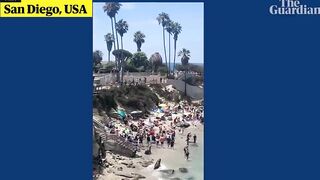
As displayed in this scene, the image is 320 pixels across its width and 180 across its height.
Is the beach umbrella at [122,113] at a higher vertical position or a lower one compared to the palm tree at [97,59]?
lower

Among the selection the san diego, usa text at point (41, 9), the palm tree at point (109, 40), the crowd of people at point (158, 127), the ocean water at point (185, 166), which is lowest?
the ocean water at point (185, 166)

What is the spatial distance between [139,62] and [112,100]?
18064mm

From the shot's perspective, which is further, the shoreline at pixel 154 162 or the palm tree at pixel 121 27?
the palm tree at pixel 121 27

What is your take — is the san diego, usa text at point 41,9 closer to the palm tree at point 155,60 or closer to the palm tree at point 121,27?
the palm tree at point 121,27

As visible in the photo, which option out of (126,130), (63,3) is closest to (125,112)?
(126,130)

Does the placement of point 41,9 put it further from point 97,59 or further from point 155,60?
point 155,60

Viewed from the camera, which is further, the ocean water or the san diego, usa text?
the ocean water

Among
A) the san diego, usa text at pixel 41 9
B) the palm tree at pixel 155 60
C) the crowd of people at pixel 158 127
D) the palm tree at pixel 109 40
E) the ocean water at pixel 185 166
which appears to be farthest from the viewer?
the palm tree at pixel 155 60

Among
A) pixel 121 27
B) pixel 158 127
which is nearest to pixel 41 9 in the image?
pixel 158 127

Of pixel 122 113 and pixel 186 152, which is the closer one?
pixel 186 152

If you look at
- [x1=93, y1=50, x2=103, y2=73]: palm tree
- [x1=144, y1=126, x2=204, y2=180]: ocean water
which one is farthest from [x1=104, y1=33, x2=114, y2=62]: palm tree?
[x1=144, y1=126, x2=204, y2=180]: ocean water

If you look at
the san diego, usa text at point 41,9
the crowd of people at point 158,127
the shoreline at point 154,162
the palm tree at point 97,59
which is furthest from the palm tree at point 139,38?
the san diego, usa text at point 41,9

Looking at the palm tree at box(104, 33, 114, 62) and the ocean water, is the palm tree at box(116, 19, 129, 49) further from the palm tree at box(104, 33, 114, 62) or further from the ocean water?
the ocean water

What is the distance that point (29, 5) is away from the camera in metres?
15.1
